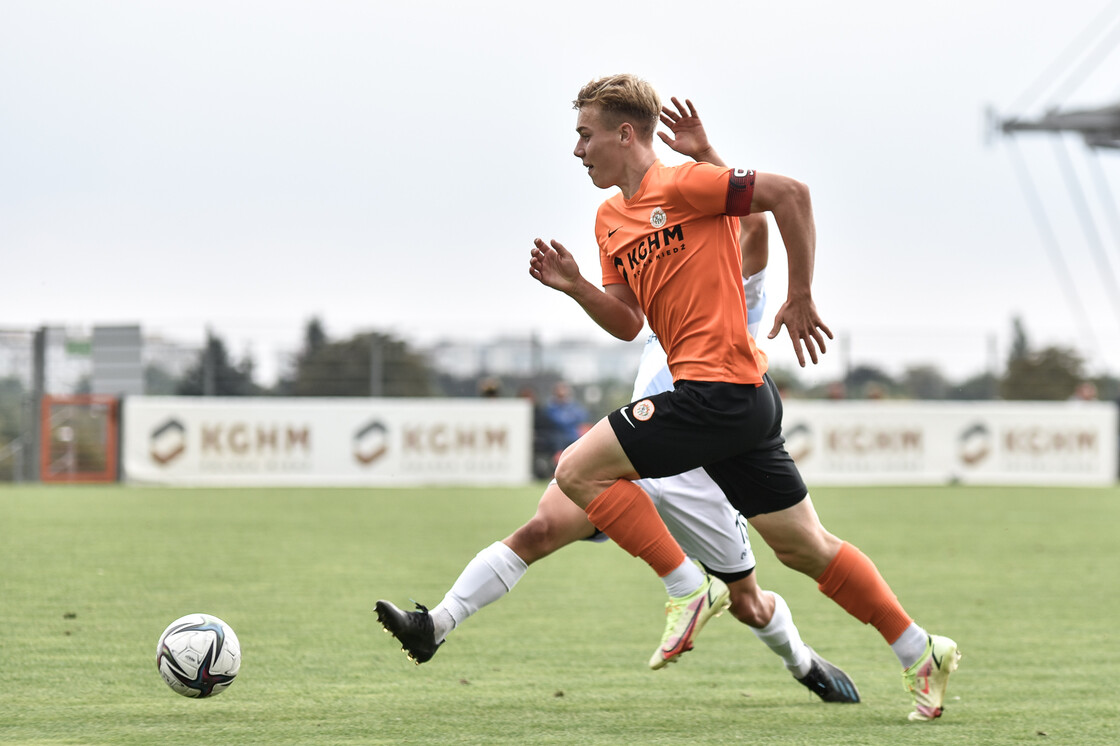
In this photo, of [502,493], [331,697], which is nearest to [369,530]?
[502,493]

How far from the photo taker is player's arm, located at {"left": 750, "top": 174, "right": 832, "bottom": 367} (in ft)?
13.7

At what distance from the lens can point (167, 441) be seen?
68.2 feet

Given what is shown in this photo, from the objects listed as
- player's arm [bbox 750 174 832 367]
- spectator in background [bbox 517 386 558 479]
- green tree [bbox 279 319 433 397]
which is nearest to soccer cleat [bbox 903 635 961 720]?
player's arm [bbox 750 174 832 367]

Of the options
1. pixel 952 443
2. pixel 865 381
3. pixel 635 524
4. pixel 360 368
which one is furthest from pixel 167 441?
pixel 635 524

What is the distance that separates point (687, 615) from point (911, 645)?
763 mm

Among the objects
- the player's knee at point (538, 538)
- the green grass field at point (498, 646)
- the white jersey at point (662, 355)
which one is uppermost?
the white jersey at point (662, 355)

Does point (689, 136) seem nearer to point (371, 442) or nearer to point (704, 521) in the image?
point (704, 521)

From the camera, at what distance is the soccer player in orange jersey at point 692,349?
428cm

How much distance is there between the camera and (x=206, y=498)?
56.0ft

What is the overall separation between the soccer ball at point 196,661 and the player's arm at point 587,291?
1646 mm

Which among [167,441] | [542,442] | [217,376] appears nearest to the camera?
[167,441]

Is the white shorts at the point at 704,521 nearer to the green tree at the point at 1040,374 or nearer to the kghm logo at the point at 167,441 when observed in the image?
the kghm logo at the point at 167,441

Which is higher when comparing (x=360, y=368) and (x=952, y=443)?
(x=360, y=368)

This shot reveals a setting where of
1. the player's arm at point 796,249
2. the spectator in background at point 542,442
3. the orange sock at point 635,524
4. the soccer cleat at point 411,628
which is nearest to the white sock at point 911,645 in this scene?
the orange sock at point 635,524
